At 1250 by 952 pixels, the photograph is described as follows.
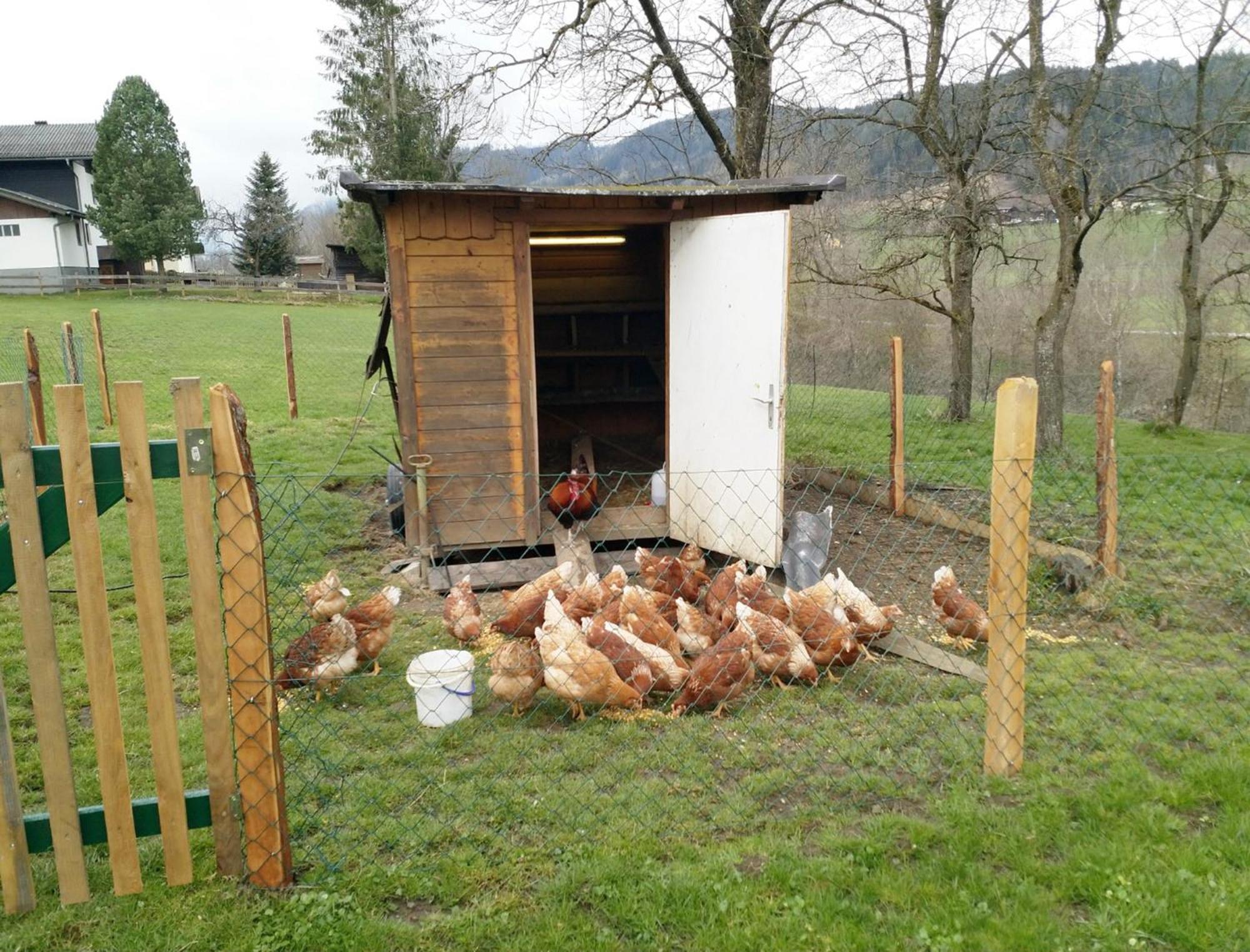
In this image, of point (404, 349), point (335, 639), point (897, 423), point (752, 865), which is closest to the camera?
point (752, 865)

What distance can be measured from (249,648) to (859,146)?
38.7 ft

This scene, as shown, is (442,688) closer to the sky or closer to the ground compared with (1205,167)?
closer to the ground

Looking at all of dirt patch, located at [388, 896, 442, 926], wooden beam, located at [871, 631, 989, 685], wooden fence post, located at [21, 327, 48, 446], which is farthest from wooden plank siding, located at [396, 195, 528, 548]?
wooden fence post, located at [21, 327, 48, 446]

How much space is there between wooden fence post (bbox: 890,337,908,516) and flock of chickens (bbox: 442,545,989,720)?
9.10 feet

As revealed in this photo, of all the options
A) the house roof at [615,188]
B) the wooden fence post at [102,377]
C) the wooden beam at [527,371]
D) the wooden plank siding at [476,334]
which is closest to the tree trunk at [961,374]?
the wooden plank siding at [476,334]

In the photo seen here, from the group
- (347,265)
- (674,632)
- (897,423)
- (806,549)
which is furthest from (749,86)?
(347,265)

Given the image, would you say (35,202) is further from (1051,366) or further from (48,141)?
(1051,366)

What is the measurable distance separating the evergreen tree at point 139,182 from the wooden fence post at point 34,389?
3212cm

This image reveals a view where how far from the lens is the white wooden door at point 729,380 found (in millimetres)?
5801

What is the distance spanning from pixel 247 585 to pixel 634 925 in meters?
1.54

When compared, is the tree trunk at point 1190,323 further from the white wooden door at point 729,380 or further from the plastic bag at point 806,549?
the white wooden door at point 729,380

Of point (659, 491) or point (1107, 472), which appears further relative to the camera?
point (659, 491)

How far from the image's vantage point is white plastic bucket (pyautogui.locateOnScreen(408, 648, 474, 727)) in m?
3.88

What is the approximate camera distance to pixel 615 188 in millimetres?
6156
